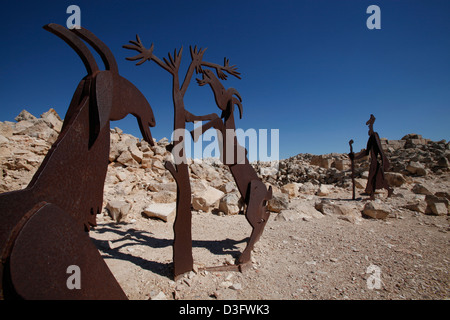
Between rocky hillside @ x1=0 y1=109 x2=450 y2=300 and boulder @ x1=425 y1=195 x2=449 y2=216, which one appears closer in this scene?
rocky hillside @ x1=0 y1=109 x2=450 y2=300

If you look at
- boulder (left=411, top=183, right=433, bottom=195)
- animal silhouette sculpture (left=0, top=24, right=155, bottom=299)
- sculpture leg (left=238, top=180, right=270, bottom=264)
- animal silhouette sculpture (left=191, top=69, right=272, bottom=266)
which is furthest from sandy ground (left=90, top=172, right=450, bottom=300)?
boulder (left=411, top=183, right=433, bottom=195)

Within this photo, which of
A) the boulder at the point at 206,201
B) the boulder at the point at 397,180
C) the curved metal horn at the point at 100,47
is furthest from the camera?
the boulder at the point at 397,180

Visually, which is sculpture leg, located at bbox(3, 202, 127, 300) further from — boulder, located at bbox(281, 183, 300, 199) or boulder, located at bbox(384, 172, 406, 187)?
boulder, located at bbox(384, 172, 406, 187)

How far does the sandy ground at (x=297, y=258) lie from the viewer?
2.44m

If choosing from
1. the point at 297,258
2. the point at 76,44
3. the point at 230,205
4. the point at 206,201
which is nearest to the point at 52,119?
the point at 206,201

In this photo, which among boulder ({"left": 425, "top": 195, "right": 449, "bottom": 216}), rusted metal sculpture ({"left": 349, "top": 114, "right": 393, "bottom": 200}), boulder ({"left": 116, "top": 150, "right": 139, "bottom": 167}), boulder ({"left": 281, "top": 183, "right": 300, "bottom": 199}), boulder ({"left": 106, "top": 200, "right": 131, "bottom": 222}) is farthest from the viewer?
boulder ({"left": 116, "top": 150, "right": 139, "bottom": 167})

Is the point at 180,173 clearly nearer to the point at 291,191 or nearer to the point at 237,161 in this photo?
the point at 237,161

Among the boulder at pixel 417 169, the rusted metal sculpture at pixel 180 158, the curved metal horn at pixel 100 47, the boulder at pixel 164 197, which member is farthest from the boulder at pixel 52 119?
the boulder at pixel 417 169

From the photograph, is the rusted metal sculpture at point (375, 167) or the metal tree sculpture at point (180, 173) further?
the rusted metal sculpture at point (375, 167)

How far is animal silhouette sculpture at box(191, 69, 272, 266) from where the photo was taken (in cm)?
321

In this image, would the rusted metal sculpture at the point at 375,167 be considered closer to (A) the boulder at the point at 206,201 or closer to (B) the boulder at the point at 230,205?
(B) the boulder at the point at 230,205

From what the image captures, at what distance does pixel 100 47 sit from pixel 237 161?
87.1 inches

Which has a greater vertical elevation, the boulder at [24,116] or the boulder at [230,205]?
the boulder at [24,116]
